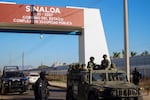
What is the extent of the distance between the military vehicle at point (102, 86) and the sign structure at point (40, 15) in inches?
432

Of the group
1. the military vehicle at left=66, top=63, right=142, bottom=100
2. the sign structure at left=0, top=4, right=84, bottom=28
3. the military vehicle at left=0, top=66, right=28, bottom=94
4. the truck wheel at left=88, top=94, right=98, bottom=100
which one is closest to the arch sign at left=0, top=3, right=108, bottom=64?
the sign structure at left=0, top=4, right=84, bottom=28

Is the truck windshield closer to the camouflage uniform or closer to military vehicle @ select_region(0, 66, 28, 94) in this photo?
military vehicle @ select_region(0, 66, 28, 94)

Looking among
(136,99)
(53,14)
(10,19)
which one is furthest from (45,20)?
(136,99)

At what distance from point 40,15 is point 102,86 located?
14995 mm

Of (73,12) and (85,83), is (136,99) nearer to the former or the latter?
(85,83)

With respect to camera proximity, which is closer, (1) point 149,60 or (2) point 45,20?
(2) point 45,20

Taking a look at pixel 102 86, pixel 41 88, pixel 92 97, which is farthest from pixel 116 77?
pixel 41 88

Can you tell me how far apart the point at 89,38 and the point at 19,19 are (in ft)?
19.3

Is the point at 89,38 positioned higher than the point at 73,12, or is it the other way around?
the point at 73,12

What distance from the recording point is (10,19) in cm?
2880

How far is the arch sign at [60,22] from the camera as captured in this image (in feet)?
95.2

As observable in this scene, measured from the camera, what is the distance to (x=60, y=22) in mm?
30047

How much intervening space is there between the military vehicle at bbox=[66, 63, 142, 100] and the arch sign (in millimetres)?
11032

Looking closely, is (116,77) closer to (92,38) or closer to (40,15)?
(40,15)
